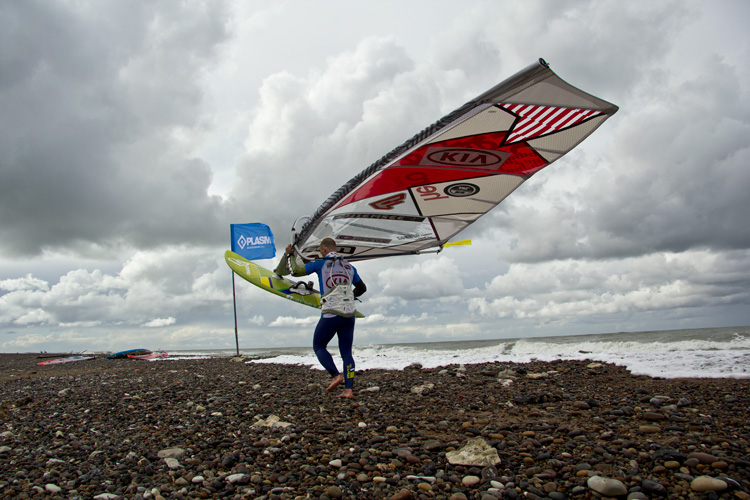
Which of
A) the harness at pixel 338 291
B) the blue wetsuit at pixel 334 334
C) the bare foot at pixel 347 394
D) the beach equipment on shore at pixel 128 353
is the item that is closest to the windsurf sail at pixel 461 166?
the harness at pixel 338 291

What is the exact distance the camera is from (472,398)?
16.4 feet

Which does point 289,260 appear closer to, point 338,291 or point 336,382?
point 338,291

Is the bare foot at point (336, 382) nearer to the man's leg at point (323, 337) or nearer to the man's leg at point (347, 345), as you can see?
the man's leg at point (323, 337)

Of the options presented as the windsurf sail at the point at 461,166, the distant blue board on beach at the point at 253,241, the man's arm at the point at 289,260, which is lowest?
the man's arm at the point at 289,260

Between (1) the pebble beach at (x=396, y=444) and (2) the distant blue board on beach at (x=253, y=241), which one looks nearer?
Result: (1) the pebble beach at (x=396, y=444)

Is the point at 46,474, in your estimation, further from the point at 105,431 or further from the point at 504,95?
the point at 504,95

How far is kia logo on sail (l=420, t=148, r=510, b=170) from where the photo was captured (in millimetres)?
5406

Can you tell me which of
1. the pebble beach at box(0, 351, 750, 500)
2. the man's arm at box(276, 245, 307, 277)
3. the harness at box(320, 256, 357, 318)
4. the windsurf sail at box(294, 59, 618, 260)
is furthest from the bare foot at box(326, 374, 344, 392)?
the windsurf sail at box(294, 59, 618, 260)

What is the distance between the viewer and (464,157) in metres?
5.63

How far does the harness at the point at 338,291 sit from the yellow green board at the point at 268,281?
11.7ft

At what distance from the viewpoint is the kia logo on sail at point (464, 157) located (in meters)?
5.41

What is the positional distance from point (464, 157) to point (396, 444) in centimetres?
386

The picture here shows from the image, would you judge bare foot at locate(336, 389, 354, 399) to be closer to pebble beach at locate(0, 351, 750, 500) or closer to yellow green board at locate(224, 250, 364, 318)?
pebble beach at locate(0, 351, 750, 500)

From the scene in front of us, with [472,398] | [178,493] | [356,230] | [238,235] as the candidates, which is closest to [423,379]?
[472,398]
